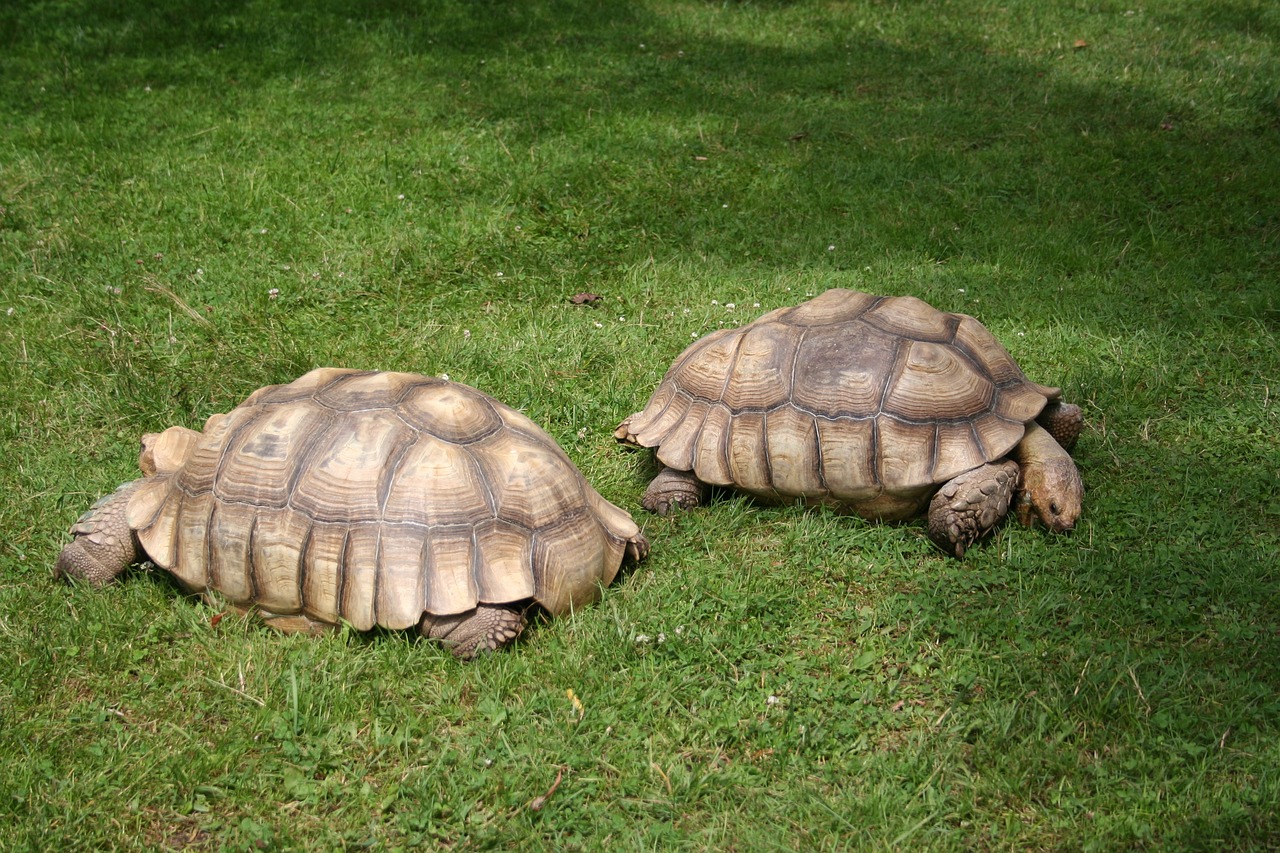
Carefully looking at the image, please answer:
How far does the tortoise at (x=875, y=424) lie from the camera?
14.1ft

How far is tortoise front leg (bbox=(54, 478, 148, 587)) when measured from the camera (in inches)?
160

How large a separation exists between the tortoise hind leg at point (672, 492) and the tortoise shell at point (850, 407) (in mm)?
88

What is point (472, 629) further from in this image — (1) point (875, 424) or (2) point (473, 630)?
(1) point (875, 424)

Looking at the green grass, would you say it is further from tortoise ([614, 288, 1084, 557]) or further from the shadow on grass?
tortoise ([614, 288, 1084, 557])

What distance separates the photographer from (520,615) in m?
3.85

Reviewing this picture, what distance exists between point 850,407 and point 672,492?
0.89m

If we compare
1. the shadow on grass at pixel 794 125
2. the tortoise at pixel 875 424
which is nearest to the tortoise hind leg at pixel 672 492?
the tortoise at pixel 875 424

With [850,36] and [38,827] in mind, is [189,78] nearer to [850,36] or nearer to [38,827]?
[850,36]

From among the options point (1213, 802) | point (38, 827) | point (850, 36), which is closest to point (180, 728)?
point (38, 827)

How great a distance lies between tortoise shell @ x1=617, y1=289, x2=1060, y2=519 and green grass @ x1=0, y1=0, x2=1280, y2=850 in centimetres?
23

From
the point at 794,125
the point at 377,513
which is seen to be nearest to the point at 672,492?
the point at 377,513

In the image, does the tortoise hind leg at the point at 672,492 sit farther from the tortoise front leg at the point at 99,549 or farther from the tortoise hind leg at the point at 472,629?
the tortoise front leg at the point at 99,549

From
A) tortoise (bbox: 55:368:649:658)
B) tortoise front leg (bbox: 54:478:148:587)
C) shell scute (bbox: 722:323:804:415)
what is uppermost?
shell scute (bbox: 722:323:804:415)

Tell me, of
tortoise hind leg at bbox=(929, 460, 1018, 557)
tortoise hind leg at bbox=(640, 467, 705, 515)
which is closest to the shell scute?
tortoise hind leg at bbox=(640, 467, 705, 515)
